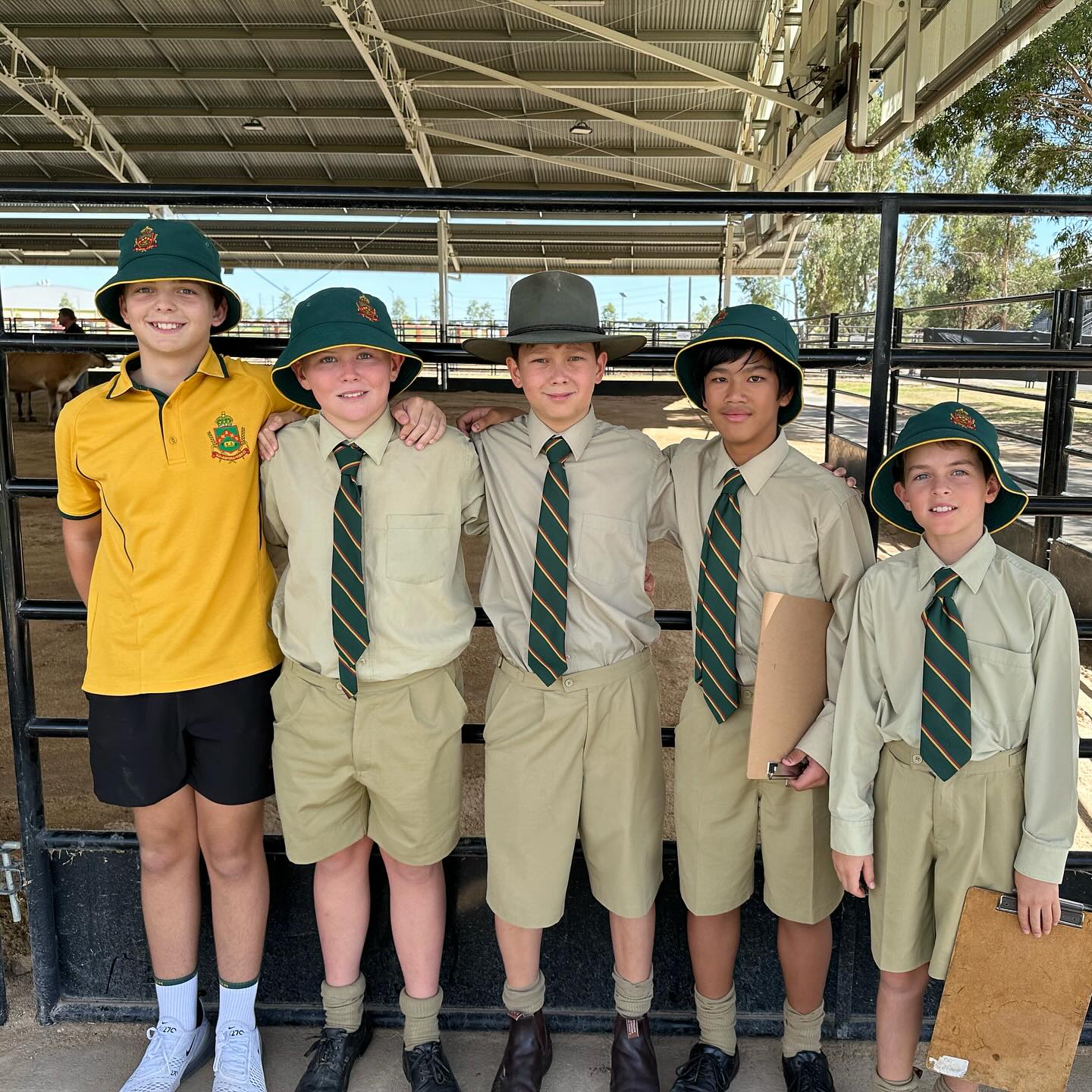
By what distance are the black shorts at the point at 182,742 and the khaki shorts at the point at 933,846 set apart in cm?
119

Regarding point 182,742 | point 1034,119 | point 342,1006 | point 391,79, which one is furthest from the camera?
point 391,79

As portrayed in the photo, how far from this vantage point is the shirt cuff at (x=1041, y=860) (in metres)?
1.57

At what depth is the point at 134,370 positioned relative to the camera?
6.31 ft

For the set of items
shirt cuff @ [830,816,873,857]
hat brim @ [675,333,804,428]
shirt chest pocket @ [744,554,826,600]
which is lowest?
shirt cuff @ [830,816,873,857]

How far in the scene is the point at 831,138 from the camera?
30.8ft

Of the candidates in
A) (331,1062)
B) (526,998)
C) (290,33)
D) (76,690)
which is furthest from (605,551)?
(290,33)

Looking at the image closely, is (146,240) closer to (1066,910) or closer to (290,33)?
(1066,910)

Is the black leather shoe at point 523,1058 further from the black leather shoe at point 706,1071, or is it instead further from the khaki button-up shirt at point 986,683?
the khaki button-up shirt at point 986,683

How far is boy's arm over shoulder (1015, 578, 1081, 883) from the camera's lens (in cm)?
156

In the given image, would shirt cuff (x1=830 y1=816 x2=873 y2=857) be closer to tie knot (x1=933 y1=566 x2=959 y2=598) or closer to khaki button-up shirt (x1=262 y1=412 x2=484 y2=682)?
tie knot (x1=933 y1=566 x2=959 y2=598)

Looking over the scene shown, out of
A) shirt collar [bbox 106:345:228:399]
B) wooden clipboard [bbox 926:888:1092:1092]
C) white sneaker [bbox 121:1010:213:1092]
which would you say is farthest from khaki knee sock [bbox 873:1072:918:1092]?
shirt collar [bbox 106:345:228:399]

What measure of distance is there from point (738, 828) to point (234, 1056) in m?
1.11

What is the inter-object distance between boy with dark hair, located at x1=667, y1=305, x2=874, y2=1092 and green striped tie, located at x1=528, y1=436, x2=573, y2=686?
0.25 metres

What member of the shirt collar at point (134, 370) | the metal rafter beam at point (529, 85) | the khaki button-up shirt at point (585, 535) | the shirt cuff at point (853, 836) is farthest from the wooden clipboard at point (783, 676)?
the metal rafter beam at point (529, 85)
